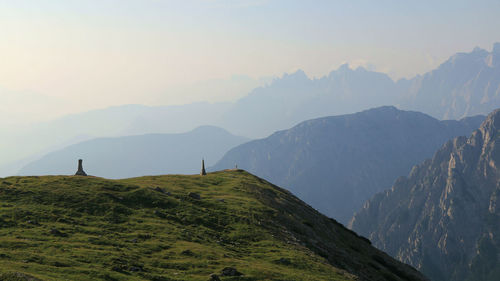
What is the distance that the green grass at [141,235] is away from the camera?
3872 cm

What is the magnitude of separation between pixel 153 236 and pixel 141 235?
4.49ft

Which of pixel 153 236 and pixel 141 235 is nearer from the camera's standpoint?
pixel 141 235

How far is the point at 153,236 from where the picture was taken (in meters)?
50.0

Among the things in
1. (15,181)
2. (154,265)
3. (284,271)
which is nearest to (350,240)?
(284,271)

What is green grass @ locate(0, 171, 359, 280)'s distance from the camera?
3872 centimetres

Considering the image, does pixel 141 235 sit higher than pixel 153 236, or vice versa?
pixel 141 235

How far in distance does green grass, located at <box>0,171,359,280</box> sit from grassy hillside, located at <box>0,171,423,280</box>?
3.9 inches

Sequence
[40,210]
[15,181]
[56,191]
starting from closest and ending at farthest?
1. [40,210]
2. [56,191]
3. [15,181]

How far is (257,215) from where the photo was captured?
65750 mm

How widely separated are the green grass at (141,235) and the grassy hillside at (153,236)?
10cm

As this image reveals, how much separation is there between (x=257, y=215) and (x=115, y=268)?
3059 centimetres

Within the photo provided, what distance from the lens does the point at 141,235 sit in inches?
1959

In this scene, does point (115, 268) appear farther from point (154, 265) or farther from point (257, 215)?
point (257, 215)

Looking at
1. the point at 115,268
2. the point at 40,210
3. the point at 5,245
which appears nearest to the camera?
the point at 115,268
